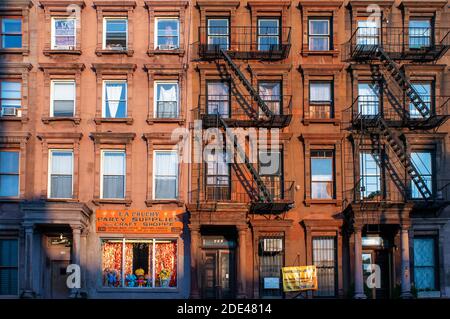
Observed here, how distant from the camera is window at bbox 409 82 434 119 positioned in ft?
96.9

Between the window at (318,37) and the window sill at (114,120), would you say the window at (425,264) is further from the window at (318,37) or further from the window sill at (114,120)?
the window sill at (114,120)

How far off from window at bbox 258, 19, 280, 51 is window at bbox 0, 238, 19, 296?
13.1 m

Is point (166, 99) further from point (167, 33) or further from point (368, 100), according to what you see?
point (368, 100)

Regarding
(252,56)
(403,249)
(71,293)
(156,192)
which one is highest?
(252,56)

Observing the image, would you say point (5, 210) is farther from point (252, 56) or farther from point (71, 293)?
point (252, 56)

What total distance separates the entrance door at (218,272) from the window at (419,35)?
38.4 ft

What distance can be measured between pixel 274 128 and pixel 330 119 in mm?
2352

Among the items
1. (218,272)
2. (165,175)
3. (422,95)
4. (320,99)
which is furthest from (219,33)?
(218,272)

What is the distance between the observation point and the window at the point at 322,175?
95.5ft

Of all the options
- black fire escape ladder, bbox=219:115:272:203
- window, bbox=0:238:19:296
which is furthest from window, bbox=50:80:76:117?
black fire escape ladder, bbox=219:115:272:203

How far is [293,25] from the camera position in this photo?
98.3 feet

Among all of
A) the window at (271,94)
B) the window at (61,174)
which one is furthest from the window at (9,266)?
the window at (271,94)

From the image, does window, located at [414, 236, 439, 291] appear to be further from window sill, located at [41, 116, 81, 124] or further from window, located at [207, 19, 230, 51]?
window sill, located at [41, 116, 81, 124]
